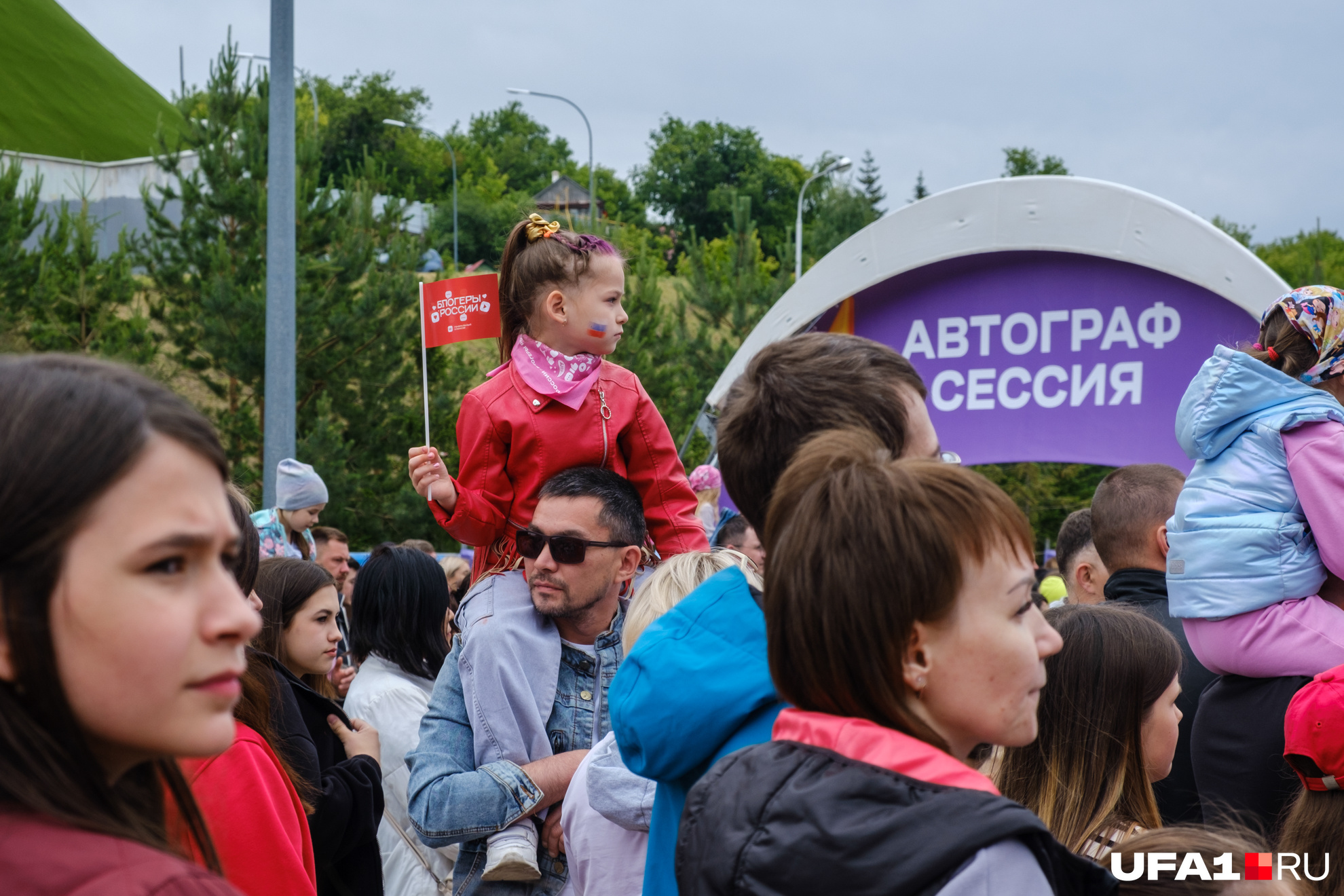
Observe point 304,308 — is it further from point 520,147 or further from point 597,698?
point 520,147

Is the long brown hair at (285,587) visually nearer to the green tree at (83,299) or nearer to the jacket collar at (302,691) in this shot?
the jacket collar at (302,691)

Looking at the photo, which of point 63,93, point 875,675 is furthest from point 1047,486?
point 63,93

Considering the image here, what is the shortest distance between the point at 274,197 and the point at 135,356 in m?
8.55

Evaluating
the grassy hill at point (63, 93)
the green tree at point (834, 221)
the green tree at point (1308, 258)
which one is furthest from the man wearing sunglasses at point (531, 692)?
the grassy hill at point (63, 93)

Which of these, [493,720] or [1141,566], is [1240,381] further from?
[493,720]

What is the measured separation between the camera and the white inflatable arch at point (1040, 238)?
6.88 meters

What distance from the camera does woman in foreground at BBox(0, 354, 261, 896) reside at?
102 centimetres

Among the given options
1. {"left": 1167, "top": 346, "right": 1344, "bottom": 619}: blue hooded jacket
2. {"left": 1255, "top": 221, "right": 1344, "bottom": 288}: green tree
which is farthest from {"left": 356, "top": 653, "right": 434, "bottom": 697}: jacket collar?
{"left": 1255, "top": 221, "right": 1344, "bottom": 288}: green tree

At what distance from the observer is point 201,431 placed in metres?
1.17

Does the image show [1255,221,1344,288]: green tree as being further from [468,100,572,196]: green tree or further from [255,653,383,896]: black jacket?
[468,100,572,196]: green tree

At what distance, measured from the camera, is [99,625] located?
1.03m

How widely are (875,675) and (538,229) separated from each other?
2.33 meters

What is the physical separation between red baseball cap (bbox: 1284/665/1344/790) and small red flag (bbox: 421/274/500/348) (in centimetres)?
243

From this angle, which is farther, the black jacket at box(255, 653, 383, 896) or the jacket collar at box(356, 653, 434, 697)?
the jacket collar at box(356, 653, 434, 697)
